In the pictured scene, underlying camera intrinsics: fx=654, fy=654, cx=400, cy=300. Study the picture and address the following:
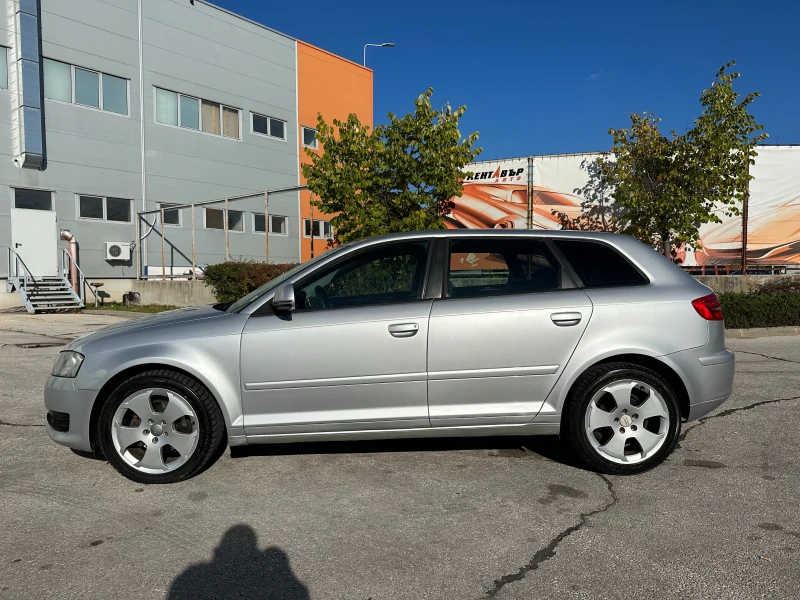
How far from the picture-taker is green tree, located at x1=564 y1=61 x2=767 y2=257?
60.0 ft

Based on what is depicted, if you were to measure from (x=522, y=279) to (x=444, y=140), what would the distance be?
447 inches

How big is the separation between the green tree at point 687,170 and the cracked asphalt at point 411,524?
1461cm

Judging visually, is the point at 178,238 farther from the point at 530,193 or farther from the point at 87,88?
the point at 530,193

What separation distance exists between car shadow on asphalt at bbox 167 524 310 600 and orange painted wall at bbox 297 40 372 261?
2496 cm

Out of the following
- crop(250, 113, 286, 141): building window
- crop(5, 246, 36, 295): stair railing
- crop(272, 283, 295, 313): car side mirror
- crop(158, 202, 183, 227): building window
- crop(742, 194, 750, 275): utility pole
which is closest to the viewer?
crop(272, 283, 295, 313): car side mirror

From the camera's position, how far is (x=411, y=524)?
3.57 meters

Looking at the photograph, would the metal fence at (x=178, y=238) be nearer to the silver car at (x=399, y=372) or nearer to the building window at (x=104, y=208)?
the building window at (x=104, y=208)

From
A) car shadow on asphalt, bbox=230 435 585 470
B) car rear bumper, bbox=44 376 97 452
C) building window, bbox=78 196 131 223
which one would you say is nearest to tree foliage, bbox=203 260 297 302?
building window, bbox=78 196 131 223

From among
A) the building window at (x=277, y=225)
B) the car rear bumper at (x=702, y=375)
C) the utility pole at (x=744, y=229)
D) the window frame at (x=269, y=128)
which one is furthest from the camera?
the building window at (x=277, y=225)

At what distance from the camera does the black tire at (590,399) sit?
167 inches

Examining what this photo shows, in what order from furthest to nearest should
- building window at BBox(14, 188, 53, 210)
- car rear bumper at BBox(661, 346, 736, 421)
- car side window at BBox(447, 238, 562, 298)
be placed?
building window at BBox(14, 188, 53, 210), car side window at BBox(447, 238, 562, 298), car rear bumper at BBox(661, 346, 736, 421)

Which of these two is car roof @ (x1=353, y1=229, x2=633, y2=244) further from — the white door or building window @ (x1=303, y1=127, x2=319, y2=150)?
building window @ (x1=303, y1=127, x2=319, y2=150)

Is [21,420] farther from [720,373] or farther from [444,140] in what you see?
[444,140]

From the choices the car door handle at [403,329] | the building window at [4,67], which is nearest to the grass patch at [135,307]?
the building window at [4,67]
